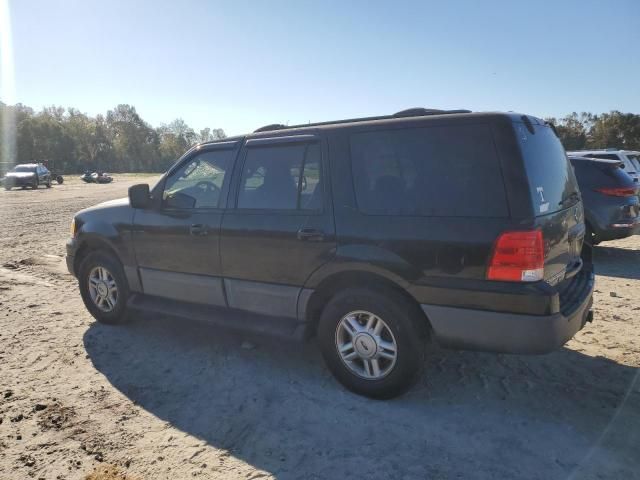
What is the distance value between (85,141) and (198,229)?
10114cm

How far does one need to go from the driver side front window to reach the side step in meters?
0.96

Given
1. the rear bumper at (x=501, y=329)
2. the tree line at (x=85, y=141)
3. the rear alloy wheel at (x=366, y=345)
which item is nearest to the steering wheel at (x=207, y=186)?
the rear alloy wheel at (x=366, y=345)

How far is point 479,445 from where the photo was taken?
9.46 feet

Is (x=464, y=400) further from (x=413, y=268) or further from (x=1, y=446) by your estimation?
(x=1, y=446)

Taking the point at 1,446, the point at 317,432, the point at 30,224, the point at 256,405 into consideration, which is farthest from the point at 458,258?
the point at 30,224

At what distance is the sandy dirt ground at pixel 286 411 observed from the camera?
9.01ft

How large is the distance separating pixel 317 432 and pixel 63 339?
3.19 metres

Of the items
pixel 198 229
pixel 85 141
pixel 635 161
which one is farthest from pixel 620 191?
pixel 85 141

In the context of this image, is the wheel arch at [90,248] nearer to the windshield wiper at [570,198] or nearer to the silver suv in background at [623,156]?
the windshield wiper at [570,198]

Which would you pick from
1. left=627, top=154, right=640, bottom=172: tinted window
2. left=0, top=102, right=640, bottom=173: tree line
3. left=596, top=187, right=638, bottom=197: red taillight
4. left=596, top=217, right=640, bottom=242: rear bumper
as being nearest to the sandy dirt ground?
left=596, top=217, right=640, bottom=242: rear bumper

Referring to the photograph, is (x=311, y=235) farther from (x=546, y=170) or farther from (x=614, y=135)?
(x=614, y=135)

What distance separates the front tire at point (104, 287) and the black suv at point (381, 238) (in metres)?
0.66

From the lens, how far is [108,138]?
101 m

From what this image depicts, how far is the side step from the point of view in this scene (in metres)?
3.77
